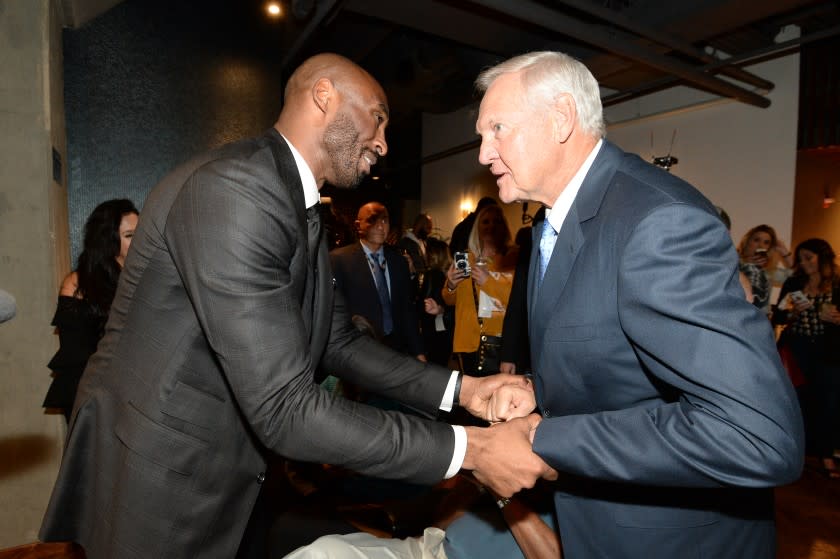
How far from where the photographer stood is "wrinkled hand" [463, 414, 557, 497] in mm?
1368

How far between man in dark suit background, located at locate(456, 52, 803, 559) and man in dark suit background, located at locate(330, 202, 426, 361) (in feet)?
9.30

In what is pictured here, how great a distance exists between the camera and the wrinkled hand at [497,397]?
1909mm

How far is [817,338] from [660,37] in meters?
3.74

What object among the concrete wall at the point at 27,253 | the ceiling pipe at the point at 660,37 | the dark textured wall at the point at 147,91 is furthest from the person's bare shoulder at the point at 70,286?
the ceiling pipe at the point at 660,37

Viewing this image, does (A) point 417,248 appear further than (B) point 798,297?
Yes

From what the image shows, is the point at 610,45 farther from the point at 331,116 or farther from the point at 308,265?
the point at 308,265

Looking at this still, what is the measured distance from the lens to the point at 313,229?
1.61 metres

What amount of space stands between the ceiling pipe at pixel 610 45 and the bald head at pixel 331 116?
13.6ft

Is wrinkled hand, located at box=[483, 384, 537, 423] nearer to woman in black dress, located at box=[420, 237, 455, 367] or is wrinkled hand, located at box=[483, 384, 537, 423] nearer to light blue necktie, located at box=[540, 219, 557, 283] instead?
light blue necktie, located at box=[540, 219, 557, 283]

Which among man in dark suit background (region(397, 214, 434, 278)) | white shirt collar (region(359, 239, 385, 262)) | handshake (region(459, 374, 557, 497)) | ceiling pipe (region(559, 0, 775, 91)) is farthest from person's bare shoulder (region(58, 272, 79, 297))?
ceiling pipe (region(559, 0, 775, 91))

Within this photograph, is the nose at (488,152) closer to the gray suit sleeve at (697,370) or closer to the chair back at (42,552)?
the gray suit sleeve at (697,370)

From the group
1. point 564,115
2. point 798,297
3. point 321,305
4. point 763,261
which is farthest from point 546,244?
point 763,261

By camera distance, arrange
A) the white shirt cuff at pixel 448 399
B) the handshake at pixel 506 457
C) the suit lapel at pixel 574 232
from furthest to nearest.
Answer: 1. the white shirt cuff at pixel 448 399
2. the handshake at pixel 506 457
3. the suit lapel at pixel 574 232

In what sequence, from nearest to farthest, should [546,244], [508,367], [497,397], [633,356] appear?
[633,356]
[546,244]
[497,397]
[508,367]
